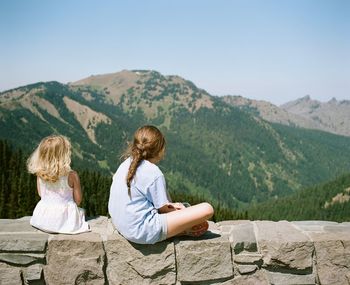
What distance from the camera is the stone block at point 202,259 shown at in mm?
6352

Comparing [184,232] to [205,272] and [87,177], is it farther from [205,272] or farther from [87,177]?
[87,177]

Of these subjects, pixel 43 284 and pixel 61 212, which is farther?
pixel 61 212

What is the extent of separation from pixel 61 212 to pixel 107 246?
42.5 inches

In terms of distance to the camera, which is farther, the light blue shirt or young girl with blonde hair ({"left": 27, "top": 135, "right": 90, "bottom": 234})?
young girl with blonde hair ({"left": 27, "top": 135, "right": 90, "bottom": 234})

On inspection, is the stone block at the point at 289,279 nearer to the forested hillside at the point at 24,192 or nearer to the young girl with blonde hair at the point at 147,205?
the young girl with blonde hair at the point at 147,205

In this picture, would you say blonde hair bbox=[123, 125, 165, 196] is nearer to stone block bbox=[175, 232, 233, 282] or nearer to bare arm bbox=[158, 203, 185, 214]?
bare arm bbox=[158, 203, 185, 214]

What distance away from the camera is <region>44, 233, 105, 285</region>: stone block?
6.34 m

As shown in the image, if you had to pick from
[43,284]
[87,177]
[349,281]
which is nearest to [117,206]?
[43,284]

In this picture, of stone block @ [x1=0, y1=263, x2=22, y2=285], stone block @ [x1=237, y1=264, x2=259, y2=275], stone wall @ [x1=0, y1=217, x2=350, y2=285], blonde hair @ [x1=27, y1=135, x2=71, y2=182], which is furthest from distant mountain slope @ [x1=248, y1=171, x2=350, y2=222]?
stone block @ [x1=0, y1=263, x2=22, y2=285]

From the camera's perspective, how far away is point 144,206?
6359 millimetres

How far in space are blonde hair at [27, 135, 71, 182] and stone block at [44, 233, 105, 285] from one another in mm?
1158

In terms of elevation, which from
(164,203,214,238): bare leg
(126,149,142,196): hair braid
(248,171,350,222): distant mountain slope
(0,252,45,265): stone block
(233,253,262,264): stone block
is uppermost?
(126,149,142,196): hair braid

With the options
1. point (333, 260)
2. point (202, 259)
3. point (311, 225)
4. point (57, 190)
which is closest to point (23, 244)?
point (57, 190)

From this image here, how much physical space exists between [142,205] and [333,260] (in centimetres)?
301
